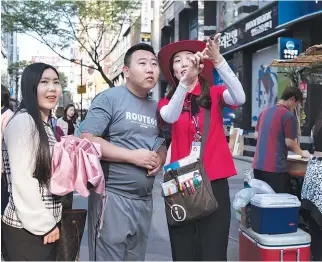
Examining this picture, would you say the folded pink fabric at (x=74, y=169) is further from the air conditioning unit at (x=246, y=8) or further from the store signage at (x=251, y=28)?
the air conditioning unit at (x=246, y=8)

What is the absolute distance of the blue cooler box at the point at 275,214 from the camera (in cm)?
352

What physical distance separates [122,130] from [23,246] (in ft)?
2.78

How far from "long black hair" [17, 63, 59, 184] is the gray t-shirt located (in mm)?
315

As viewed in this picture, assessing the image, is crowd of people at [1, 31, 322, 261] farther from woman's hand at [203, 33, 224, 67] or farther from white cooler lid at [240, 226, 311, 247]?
white cooler lid at [240, 226, 311, 247]

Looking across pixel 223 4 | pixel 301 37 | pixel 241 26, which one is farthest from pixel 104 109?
pixel 223 4

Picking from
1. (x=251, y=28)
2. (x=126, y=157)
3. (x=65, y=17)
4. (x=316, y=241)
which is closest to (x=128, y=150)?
(x=126, y=157)

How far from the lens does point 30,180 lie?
2.24 metres

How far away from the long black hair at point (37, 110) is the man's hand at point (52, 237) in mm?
275

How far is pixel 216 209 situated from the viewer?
2602mm

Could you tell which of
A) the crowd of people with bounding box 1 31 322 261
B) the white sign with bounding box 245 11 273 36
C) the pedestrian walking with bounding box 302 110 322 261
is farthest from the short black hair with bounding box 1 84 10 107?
the white sign with bounding box 245 11 273 36

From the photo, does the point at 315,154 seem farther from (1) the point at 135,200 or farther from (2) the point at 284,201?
(1) the point at 135,200

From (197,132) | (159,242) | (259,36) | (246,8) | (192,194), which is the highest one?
(246,8)

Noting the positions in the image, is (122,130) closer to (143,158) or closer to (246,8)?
(143,158)

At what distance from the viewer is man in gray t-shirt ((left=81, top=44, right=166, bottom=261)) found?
2.53 metres
